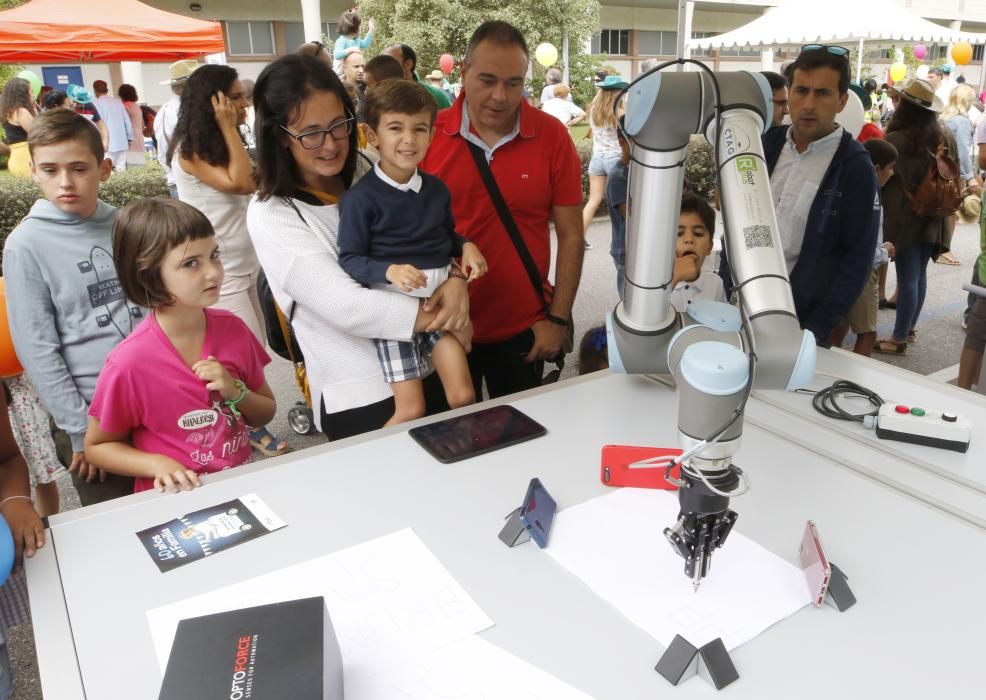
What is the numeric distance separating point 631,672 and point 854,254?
2.19m

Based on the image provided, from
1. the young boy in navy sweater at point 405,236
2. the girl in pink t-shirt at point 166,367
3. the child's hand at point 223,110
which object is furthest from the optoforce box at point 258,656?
the child's hand at point 223,110

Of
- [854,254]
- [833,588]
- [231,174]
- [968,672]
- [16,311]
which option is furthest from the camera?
[231,174]

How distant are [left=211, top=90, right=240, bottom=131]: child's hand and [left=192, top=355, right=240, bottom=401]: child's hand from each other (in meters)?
1.80

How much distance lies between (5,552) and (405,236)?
3.66ft

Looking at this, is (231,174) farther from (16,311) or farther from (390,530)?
(390,530)

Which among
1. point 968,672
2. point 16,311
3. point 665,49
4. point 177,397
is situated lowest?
point 968,672

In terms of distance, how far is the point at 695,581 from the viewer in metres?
1.01

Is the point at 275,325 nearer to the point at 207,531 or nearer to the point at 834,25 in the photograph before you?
the point at 207,531

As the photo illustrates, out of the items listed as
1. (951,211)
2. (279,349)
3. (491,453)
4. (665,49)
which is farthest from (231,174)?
(665,49)

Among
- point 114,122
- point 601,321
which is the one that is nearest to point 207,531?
point 601,321

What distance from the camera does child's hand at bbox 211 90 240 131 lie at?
3.07 m

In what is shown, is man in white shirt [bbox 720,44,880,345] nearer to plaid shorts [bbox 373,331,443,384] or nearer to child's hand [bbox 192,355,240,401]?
plaid shorts [bbox 373,331,443,384]

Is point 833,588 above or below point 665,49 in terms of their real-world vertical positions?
below

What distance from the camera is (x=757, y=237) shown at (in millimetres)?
854
